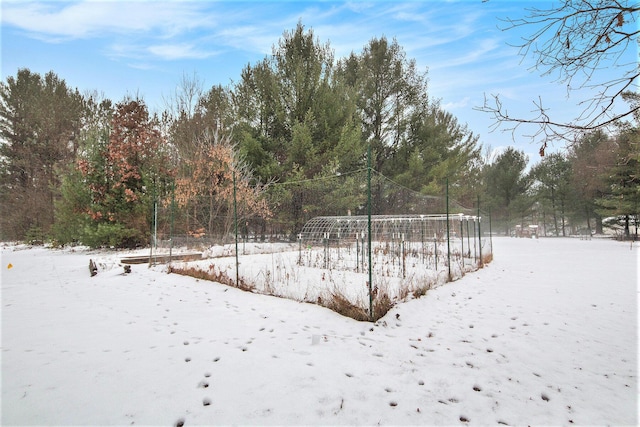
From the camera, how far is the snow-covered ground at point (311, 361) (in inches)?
82.3

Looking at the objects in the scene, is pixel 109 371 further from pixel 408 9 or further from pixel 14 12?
pixel 14 12

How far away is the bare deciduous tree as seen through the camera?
89.7 inches

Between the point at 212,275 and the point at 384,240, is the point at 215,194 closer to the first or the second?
the point at 212,275

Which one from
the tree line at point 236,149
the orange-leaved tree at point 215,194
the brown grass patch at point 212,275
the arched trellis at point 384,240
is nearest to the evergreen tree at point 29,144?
the tree line at point 236,149

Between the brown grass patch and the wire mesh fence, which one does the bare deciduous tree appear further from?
the brown grass patch

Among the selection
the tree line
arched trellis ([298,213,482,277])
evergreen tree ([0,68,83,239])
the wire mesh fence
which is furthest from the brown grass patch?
evergreen tree ([0,68,83,239])

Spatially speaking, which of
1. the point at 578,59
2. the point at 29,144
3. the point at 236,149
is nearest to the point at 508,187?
the point at 236,149

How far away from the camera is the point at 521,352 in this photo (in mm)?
3119

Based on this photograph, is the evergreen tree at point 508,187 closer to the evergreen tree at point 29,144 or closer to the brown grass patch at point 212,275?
the brown grass patch at point 212,275

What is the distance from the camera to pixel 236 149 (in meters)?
15.2

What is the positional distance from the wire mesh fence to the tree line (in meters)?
0.13

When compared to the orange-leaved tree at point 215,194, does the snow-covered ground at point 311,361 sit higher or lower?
lower

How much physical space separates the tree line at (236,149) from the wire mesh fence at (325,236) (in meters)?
0.13

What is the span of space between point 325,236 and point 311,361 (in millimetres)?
5662
